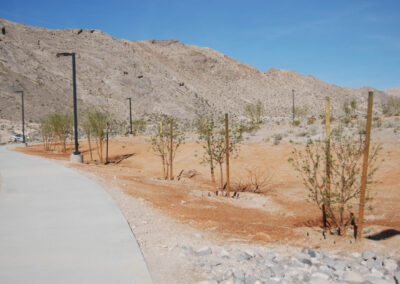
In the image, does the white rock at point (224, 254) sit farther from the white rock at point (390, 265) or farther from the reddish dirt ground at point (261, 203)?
the white rock at point (390, 265)

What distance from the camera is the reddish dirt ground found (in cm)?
711

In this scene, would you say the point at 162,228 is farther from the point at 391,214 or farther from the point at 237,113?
the point at 237,113

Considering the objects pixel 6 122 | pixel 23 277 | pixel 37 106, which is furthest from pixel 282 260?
pixel 37 106

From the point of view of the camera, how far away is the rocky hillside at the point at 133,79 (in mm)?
69500

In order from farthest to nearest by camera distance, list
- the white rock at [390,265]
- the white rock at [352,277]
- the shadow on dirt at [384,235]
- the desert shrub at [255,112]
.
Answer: the desert shrub at [255,112] < the shadow on dirt at [384,235] < the white rock at [390,265] < the white rock at [352,277]

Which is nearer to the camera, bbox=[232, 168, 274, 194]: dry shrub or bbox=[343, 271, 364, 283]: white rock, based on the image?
bbox=[343, 271, 364, 283]: white rock

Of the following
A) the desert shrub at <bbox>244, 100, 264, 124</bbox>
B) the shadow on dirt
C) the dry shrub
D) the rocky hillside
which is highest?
the rocky hillside

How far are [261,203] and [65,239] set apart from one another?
26.6ft

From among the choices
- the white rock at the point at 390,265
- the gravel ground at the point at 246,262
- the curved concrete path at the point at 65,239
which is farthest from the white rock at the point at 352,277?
the curved concrete path at the point at 65,239

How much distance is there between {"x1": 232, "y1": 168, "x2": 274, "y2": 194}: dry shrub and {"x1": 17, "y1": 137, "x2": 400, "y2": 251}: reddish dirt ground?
0.69ft

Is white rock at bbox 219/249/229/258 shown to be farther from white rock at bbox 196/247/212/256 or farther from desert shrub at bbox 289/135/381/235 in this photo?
desert shrub at bbox 289/135/381/235

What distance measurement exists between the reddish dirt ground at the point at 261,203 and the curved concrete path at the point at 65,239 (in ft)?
5.89

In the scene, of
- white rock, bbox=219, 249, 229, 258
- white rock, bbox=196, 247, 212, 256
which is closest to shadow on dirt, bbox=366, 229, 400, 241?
white rock, bbox=219, 249, 229, 258

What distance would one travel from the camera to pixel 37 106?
64.6 meters
